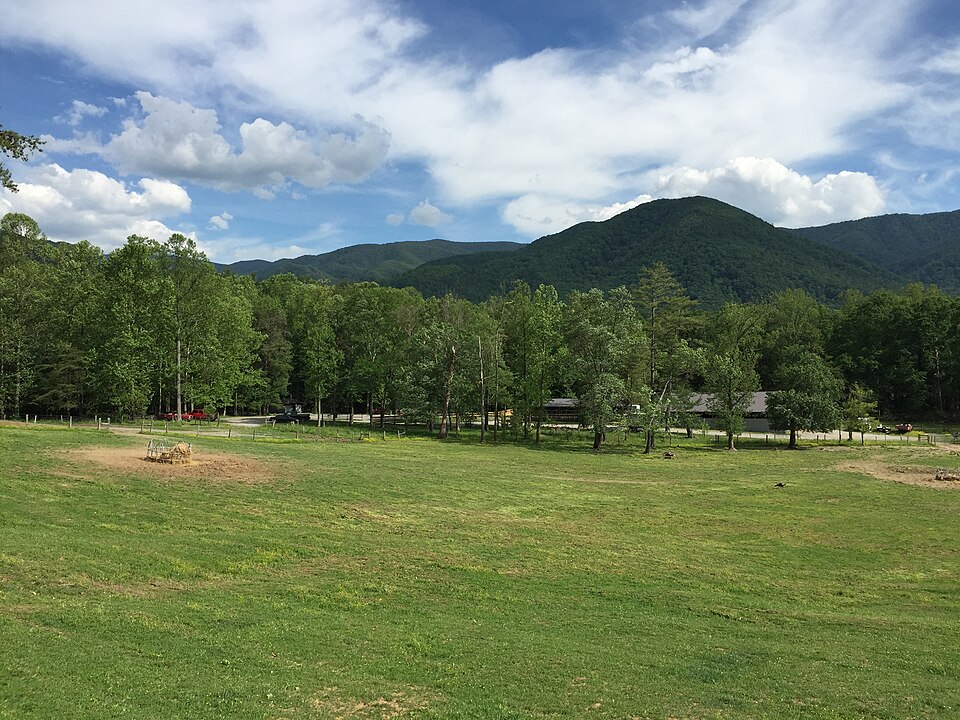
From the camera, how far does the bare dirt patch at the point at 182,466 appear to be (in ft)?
89.6

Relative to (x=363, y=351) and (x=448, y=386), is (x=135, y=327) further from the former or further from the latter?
(x=448, y=386)

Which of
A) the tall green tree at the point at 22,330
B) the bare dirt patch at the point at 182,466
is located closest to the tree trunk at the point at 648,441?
the bare dirt patch at the point at 182,466

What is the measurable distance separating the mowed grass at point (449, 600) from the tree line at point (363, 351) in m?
27.5

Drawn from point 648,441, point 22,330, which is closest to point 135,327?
point 22,330

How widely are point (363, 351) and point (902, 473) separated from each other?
177 ft

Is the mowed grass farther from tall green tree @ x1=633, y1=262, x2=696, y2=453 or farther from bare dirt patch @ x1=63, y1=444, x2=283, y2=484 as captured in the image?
tall green tree @ x1=633, y1=262, x2=696, y2=453

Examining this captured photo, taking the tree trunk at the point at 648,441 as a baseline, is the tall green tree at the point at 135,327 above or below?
above

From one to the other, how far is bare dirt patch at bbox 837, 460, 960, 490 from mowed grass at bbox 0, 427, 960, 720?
23.6ft

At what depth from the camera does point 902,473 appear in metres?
42.7

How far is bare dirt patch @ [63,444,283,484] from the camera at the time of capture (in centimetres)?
2730

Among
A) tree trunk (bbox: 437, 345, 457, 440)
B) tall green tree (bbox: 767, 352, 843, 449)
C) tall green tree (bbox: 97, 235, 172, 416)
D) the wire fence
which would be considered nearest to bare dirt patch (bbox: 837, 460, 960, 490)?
tall green tree (bbox: 767, 352, 843, 449)

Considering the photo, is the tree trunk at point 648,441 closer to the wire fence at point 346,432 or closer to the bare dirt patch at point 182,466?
the wire fence at point 346,432

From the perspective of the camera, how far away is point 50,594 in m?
13.6

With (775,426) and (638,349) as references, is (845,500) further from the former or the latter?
(775,426)
